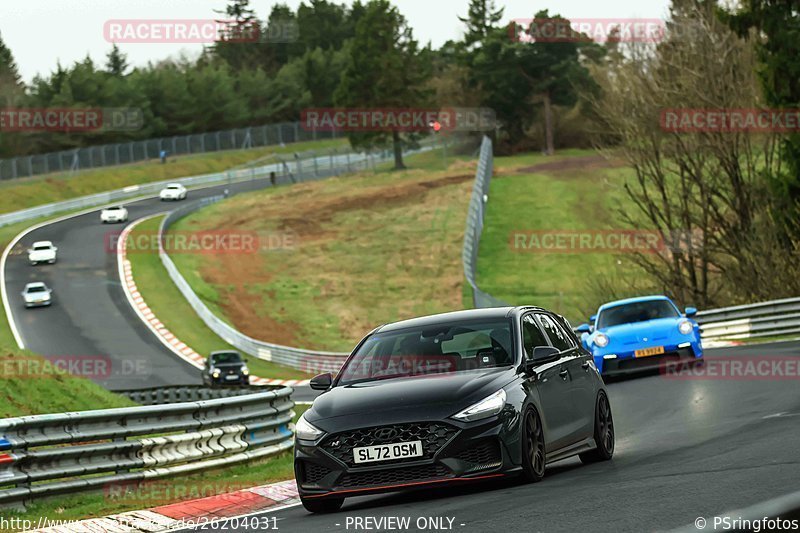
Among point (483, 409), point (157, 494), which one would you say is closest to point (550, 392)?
point (483, 409)

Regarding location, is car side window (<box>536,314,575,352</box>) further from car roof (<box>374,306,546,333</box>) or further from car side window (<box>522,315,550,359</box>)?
car roof (<box>374,306,546,333</box>)

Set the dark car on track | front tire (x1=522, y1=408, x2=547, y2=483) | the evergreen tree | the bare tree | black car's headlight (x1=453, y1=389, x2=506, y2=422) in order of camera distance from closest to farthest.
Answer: black car's headlight (x1=453, y1=389, x2=506, y2=422) < front tire (x1=522, y1=408, x2=547, y2=483) < the bare tree < the dark car on track < the evergreen tree

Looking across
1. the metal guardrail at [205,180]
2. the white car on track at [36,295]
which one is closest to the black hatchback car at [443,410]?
the white car on track at [36,295]

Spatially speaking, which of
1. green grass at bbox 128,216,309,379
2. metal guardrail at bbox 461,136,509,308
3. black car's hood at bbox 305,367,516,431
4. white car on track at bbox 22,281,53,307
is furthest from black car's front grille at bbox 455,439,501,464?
white car on track at bbox 22,281,53,307

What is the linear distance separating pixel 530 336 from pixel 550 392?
0.59 metres

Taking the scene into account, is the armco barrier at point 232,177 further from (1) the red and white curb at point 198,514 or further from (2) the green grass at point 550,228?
(1) the red and white curb at point 198,514

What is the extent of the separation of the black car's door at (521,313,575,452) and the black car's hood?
0.42 m

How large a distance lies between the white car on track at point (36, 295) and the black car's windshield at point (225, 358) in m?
18.0

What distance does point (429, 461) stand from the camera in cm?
947

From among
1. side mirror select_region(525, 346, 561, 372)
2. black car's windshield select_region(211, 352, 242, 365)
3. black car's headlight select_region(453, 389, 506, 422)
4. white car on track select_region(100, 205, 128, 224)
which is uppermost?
side mirror select_region(525, 346, 561, 372)

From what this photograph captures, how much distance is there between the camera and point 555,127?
115 meters

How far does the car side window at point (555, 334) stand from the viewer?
1162 cm

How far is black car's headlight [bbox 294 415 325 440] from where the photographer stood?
32.1 ft

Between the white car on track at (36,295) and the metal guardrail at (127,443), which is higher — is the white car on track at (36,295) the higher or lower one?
the lower one
